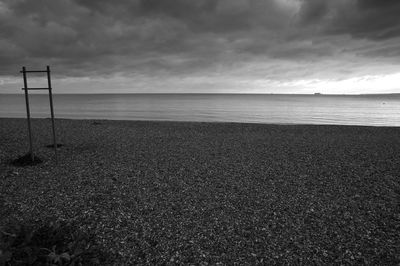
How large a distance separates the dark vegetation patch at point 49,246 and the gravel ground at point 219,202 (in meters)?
0.35

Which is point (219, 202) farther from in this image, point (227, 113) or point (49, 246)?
point (227, 113)

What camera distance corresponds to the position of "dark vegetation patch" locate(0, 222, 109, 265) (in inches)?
149

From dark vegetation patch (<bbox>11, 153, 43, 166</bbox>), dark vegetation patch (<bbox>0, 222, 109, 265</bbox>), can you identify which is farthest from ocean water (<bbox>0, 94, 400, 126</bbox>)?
dark vegetation patch (<bbox>0, 222, 109, 265</bbox>)

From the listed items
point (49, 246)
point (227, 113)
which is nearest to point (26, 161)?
point (49, 246)

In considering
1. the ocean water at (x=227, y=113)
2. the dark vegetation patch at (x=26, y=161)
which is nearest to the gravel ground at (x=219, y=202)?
the dark vegetation patch at (x=26, y=161)

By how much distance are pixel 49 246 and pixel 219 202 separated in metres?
4.19

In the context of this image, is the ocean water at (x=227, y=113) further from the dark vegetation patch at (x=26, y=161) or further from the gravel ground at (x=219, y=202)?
the dark vegetation patch at (x=26, y=161)

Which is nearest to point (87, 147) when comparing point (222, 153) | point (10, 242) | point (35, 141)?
point (35, 141)

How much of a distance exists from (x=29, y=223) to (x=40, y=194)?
1771 mm

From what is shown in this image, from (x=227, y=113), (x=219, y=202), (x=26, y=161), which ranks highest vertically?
(x=227, y=113)

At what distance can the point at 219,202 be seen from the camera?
6641 mm

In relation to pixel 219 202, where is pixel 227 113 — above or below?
above

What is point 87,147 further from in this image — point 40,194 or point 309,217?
point 309,217

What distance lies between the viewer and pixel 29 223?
532 centimetres
